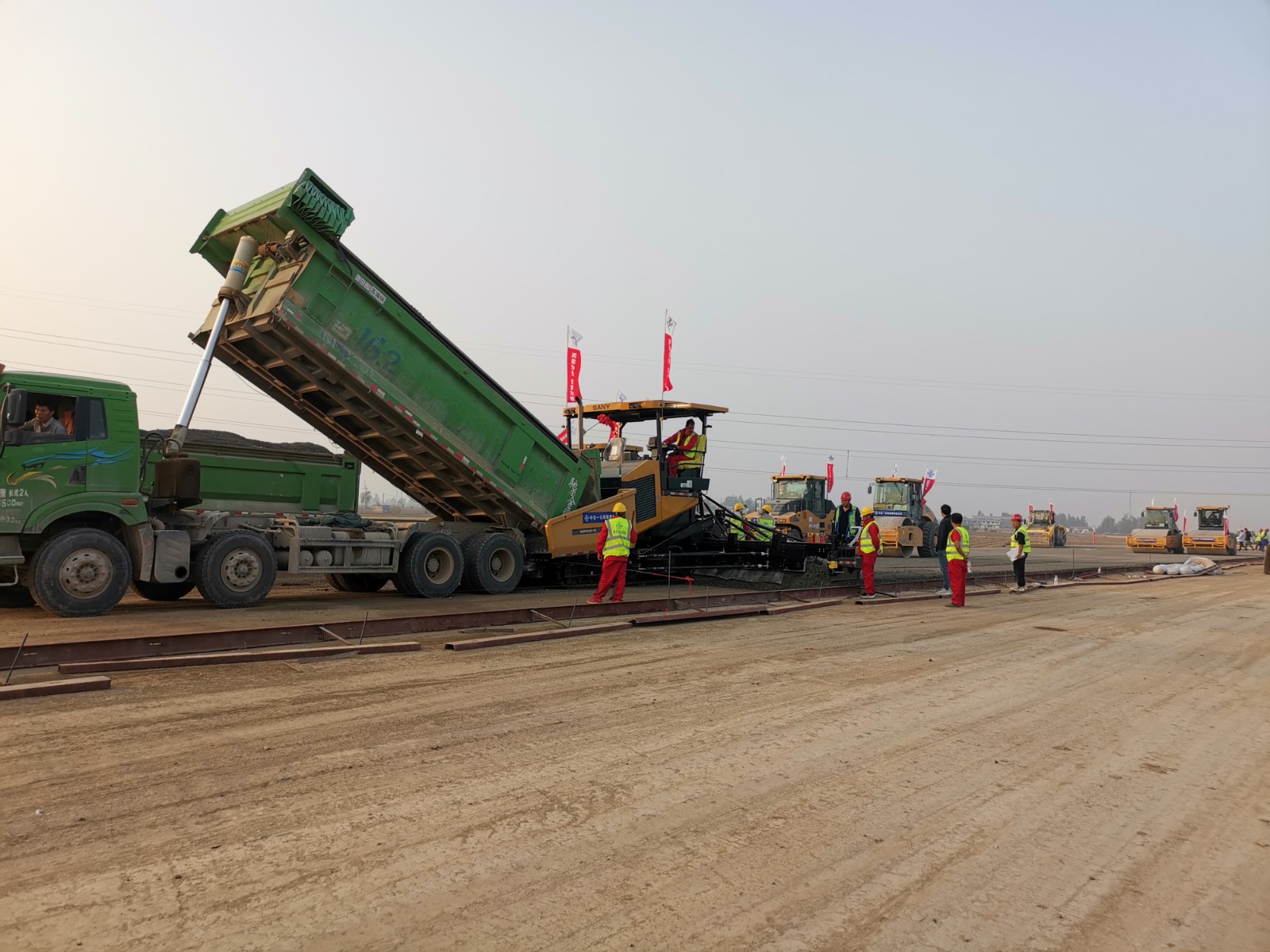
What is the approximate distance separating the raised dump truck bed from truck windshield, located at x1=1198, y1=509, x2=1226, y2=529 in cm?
3653

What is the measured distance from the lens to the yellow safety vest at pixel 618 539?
11.8 metres

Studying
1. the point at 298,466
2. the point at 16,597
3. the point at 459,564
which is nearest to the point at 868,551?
the point at 459,564

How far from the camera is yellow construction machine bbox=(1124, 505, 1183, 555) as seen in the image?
38469mm

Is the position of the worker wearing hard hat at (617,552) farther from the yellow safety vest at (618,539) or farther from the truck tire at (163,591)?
the truck tire at (163,591)

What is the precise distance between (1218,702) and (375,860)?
628 cm

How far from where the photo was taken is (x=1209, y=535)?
3847 cm

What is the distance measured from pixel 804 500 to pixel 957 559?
14101mm

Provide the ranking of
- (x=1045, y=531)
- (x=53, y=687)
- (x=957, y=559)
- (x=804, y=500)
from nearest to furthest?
(x=53, y=687) < (x=957, y=559) < (x=804, y=500) < (x=1045, y=531)

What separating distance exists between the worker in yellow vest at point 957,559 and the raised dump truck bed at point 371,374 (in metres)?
5.77

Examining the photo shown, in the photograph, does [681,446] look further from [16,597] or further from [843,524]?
[16,597]

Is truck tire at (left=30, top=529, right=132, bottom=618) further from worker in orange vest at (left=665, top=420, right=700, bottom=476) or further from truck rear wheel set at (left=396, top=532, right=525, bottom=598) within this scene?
worker in orange vest at (left=665, top=420, right=700, bottom=476)

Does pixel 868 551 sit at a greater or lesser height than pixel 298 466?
lesser

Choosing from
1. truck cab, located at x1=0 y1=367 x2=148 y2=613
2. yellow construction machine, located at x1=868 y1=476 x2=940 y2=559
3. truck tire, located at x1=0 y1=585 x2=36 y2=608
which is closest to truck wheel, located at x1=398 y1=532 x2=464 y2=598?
truck cab, located at x1=0 y1=367 x2=148 y2=613

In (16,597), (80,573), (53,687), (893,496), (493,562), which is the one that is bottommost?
(53,687)
